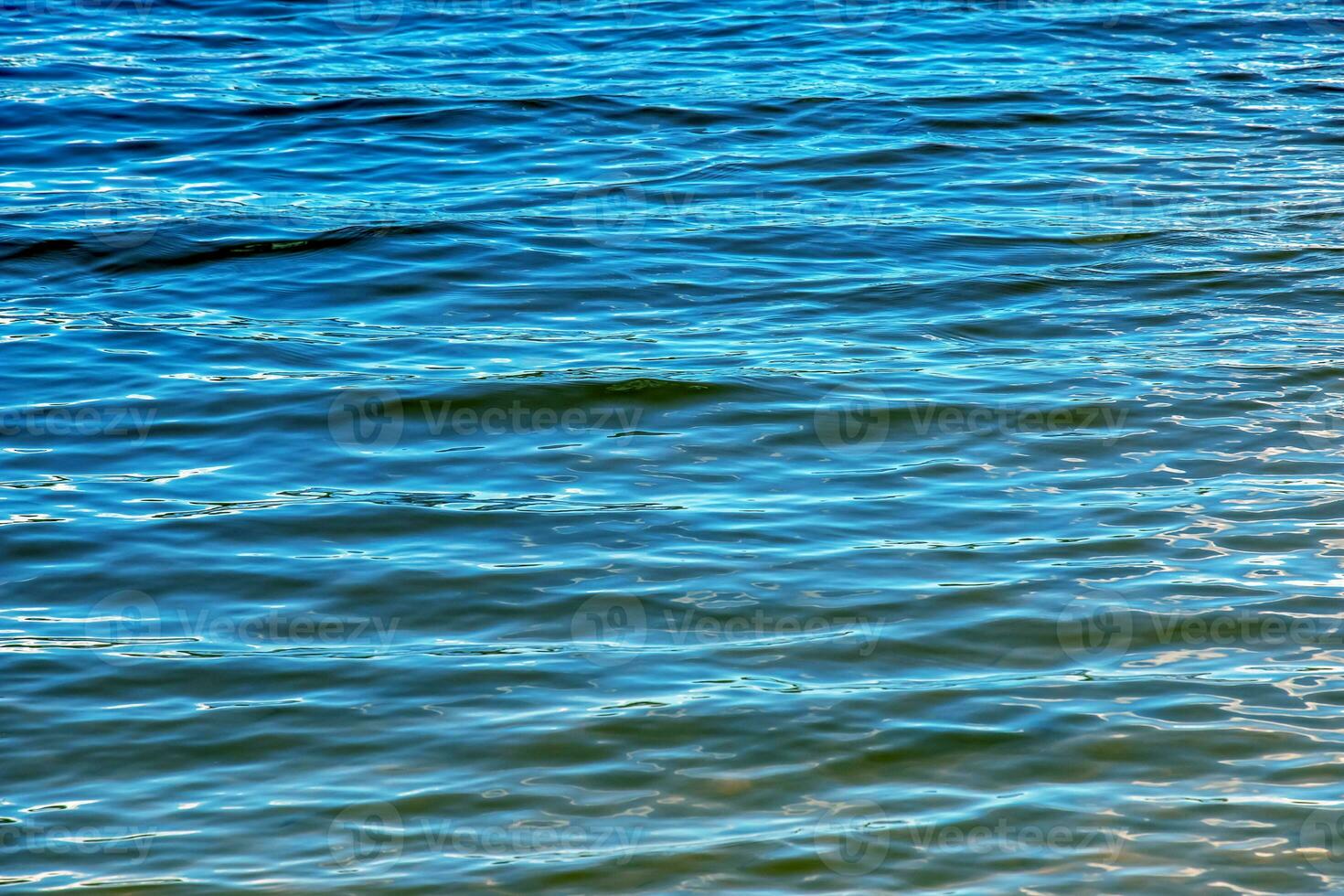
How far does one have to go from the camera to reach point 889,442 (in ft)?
22.7

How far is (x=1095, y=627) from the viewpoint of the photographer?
5.25 m

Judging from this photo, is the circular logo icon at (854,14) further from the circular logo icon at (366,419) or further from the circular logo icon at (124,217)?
the circular logo icon at (366,419)

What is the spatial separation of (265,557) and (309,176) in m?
6.52

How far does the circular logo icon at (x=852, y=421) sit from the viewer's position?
6922 mm

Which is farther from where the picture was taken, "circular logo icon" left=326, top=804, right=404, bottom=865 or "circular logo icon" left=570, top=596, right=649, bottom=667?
"circular logo icon" left=570, top=596, right=649, bottom=667

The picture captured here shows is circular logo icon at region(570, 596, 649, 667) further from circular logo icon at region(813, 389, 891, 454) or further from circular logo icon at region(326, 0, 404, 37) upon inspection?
circular logo icon at region(326, 0, 404, 37)
